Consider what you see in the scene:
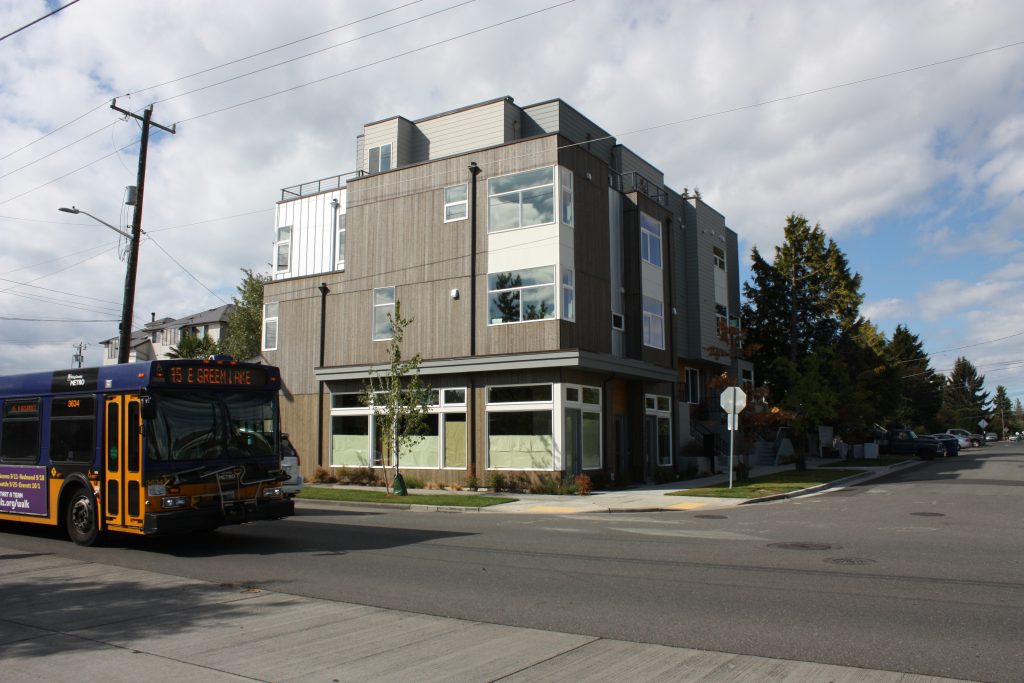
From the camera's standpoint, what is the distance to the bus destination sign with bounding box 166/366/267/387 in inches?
473

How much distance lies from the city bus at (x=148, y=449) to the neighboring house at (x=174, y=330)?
59.0m

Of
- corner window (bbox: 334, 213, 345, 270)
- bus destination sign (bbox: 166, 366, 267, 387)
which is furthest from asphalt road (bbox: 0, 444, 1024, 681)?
corner window (bbox: 334, 213, 345, 270)

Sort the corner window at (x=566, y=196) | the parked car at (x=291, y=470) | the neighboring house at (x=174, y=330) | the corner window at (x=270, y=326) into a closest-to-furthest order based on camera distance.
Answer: the parked car at (x=291, y=470), the corner window at (x=566, y=196), the corner window at (x=270, y=326), the neighboring house at (x=174, y=330)

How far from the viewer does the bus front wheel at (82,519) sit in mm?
12234

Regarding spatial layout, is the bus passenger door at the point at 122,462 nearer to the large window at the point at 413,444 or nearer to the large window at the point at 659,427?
the large window at the point at 413,444

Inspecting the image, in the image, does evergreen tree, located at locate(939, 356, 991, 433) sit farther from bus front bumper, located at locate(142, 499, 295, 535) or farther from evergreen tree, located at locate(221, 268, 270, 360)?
bus front bumper, located at locate(142, 499, 295, 535)

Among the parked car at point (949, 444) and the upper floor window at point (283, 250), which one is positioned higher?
the upper floor window at point (283, 250)

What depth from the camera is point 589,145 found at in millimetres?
29406

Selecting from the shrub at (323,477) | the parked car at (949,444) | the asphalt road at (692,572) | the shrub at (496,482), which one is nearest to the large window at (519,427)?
the shrub at (496,482)

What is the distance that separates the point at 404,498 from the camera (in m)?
21.3

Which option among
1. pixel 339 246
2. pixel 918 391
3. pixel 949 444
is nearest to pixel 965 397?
pixel 918 391

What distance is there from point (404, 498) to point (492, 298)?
7222 mm

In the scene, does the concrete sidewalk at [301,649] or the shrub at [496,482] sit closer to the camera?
the concrete sidewalk at [301,649]

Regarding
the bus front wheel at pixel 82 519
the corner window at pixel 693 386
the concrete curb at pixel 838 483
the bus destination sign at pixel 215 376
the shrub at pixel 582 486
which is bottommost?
the concrete curb at pixel 838 483
